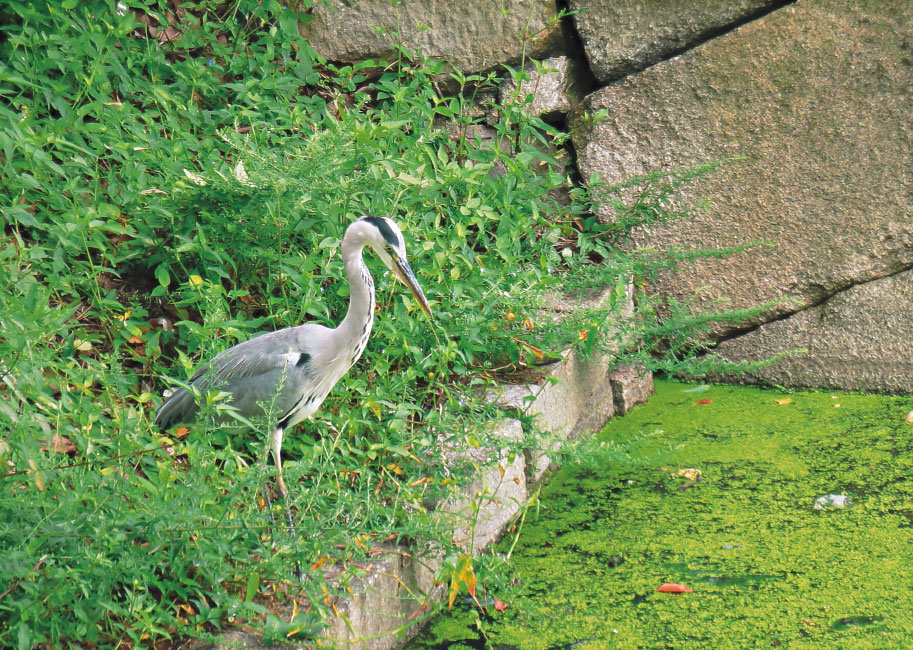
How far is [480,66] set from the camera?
3906 millimetres

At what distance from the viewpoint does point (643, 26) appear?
146 inches

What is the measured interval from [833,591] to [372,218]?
154cm

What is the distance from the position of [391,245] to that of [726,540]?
1298 millimetres

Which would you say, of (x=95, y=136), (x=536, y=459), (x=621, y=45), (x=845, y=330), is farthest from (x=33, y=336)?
(x=845, y=330)

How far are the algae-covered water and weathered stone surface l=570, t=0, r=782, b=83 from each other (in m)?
1.46

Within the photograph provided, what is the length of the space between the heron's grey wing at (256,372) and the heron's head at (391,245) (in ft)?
0.89

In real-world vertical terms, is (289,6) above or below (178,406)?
above

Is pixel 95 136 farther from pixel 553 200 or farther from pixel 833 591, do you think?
pixel 833 591

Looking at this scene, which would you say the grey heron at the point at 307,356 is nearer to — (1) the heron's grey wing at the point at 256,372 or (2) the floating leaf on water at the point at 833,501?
(1) the heron's grey wing at the point at 256,372

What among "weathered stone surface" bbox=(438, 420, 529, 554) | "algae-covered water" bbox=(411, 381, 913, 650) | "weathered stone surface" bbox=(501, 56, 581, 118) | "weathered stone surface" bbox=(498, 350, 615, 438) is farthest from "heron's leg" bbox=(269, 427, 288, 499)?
"weathered stone surface" bbox=(501, 56, 581, 118)

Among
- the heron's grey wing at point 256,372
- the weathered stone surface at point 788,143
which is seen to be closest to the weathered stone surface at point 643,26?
the weathered stone surface at point 788,143

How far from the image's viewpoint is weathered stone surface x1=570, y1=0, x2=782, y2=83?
11.9ft

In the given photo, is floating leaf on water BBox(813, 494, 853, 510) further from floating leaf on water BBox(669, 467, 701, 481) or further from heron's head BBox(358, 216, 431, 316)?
heron's head BBox(358, 216, 431, 316)

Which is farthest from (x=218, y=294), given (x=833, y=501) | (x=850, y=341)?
(x=850, y=341)
